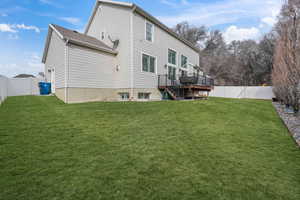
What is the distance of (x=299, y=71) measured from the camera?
601cm

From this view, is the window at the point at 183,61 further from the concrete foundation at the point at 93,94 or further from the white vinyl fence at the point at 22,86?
the white vinyl fence at the point at 22,86

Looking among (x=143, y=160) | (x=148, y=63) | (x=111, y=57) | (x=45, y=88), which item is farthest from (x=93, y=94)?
(x=143, y=160)

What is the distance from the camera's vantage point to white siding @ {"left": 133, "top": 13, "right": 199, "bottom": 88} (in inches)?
431

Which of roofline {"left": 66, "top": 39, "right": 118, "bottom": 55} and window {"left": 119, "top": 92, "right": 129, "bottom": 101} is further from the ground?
roofline {"left": 66, "top": 39, "right": 118, "bottom": 55}

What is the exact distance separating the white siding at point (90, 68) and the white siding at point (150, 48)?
1.69 meters

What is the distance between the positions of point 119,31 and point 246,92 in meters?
17.2

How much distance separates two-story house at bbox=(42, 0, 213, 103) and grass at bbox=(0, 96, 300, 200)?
4381 mm

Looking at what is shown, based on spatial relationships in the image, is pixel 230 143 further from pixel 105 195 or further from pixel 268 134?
pixel 105 195

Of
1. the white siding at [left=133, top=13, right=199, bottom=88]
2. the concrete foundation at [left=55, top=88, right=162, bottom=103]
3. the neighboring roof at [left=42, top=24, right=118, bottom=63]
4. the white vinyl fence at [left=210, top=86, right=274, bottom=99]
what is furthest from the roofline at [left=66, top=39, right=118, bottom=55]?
the white vinyl fence at [left=210, top=86, right=274, bottom=99]

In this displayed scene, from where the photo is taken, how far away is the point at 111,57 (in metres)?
11.2

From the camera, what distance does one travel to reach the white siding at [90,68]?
355 inches

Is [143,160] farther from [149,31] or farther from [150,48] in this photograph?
[149,31]

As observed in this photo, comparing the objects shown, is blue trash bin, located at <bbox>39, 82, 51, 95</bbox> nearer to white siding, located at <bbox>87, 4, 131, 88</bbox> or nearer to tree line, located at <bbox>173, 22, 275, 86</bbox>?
white siding, located at <bbox>87, 4, 131, 88</bbox>

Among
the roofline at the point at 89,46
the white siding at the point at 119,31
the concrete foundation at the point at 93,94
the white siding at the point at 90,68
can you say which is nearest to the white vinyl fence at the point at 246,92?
the concrete foundation at the point at 93,94
